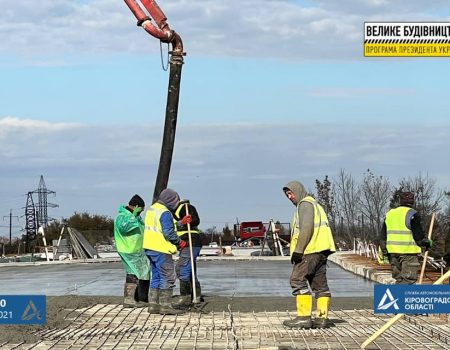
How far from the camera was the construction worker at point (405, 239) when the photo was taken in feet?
40.4

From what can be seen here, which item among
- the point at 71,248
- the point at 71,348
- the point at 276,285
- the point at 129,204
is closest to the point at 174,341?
the point at 71,348

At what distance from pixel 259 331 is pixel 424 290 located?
284cm

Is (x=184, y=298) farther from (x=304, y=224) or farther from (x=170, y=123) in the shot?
(x=170, y=123)

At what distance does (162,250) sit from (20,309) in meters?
4.45

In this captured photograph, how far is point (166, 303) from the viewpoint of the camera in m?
12.5

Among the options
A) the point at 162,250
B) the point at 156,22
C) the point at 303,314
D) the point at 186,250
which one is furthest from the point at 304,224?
the point at 156,22

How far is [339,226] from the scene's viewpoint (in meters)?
48.8

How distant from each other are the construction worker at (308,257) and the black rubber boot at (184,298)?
8.98ft

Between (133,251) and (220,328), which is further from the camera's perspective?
(133,251)

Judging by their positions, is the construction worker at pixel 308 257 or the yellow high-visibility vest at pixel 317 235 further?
the yellow high-visibility vest at pixel 317 235

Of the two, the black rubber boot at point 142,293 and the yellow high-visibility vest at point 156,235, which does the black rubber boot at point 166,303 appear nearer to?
the yellow high-visibility vest at point 156,235

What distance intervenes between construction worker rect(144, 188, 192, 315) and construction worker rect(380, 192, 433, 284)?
119 inches

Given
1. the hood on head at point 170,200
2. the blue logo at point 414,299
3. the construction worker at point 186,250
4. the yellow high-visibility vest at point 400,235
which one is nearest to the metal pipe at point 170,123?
the construction worker at point 186,250

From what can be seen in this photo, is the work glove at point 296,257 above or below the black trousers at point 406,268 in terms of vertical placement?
above
